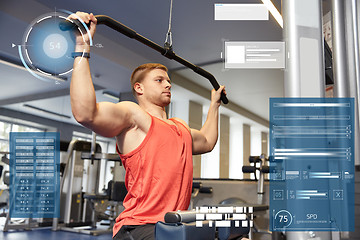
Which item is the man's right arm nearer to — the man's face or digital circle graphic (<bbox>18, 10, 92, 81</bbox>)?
digital circle graphic (<bbox>18, 10, 92, 81</bbox>)

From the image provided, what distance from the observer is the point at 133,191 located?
1.14m

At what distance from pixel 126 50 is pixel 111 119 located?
4881 mm

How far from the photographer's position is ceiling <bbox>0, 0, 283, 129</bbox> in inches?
166

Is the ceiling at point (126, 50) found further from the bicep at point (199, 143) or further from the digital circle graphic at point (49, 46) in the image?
the digital circle graphic at point (49, 46)

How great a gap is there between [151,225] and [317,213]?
0.54 meters

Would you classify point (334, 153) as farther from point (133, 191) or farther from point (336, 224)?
point (133, 191)

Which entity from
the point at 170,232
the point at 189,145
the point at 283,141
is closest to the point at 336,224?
the point at 283,141

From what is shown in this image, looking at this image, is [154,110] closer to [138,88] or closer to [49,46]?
[138,88]

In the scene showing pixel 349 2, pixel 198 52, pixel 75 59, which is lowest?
pixel 75 59

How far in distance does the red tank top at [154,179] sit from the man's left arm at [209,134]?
269 mm

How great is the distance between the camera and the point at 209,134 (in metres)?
1.55
